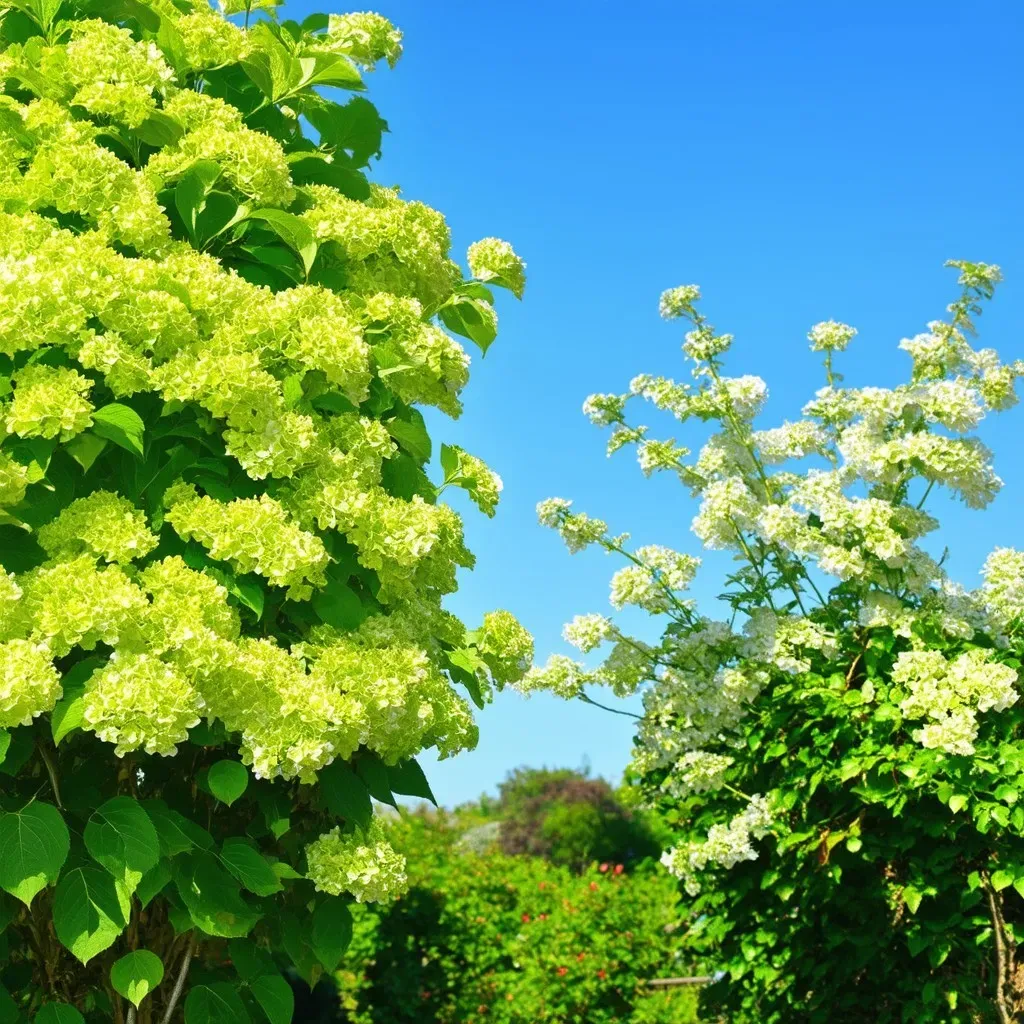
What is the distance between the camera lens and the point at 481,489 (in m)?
4.00

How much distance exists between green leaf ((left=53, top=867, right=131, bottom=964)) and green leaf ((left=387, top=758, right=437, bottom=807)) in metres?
0.88

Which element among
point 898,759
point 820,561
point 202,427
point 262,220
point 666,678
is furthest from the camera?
point 666,678

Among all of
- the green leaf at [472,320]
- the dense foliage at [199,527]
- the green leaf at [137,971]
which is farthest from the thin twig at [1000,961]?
the green leaf at [137,971]

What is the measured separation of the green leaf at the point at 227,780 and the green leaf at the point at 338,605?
0.46 metres

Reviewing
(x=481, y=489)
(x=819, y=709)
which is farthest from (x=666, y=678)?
(x=481, y=489)

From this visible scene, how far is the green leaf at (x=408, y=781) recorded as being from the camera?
11.8 feet

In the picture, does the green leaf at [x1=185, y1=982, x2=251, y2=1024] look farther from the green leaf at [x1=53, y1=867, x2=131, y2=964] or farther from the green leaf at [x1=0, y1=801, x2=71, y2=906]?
the green leaf at [x1=0, y1=801, x2=71, y2=906]

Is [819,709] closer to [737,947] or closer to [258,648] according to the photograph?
[737,947]

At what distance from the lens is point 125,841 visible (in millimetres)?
2943

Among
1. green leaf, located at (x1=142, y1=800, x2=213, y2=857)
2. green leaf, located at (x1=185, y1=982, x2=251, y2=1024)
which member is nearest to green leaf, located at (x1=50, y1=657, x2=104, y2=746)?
green leaf, located at (x1=142, y1=800, x2=213, y2=857)

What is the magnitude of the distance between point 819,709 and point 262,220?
2922 mm

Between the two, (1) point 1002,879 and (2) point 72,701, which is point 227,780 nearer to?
(2) point 72,701

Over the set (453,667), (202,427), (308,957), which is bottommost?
(308,957)

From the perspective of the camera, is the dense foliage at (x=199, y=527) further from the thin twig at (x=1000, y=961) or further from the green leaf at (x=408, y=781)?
the thin twig at (x=1000, y=961)
